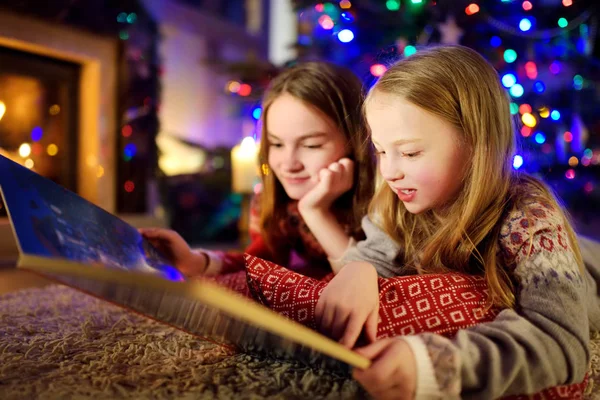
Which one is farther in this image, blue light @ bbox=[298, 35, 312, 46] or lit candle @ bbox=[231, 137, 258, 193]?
lit candle @ bbox=[231, 137, 258, 193]

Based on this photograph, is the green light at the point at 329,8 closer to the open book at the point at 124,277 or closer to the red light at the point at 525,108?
the red light at the point at 525,108

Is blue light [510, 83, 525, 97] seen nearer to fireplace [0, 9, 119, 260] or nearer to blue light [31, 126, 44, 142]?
fireplace [0, 9, 119, 260]

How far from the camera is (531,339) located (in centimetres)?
51

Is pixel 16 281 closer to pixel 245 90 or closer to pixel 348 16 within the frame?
pixel 245 90

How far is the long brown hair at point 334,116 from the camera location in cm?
105

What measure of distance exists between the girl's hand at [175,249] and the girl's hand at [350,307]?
47 cm

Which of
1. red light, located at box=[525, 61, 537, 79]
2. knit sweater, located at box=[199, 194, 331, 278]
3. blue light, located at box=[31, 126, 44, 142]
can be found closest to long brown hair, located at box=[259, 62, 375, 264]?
knit sweater, located at box=[199, 194, 331, 278]

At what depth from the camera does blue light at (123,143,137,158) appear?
7.51 feet

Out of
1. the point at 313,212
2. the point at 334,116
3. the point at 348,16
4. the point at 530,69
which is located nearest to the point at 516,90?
the point at 530,69

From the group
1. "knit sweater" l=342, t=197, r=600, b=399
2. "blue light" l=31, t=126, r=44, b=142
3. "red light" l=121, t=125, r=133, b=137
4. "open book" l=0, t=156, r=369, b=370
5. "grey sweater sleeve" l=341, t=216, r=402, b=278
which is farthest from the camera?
"red light" l=121, t=125, r=133, b=137

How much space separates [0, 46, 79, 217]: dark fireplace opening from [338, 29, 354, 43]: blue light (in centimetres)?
126

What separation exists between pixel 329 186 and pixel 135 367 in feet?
1.73

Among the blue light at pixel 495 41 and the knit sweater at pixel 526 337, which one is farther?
the blue light at pixel 495 41

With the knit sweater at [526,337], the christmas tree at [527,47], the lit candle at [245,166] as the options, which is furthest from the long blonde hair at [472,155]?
the lit candle at [245,166]
